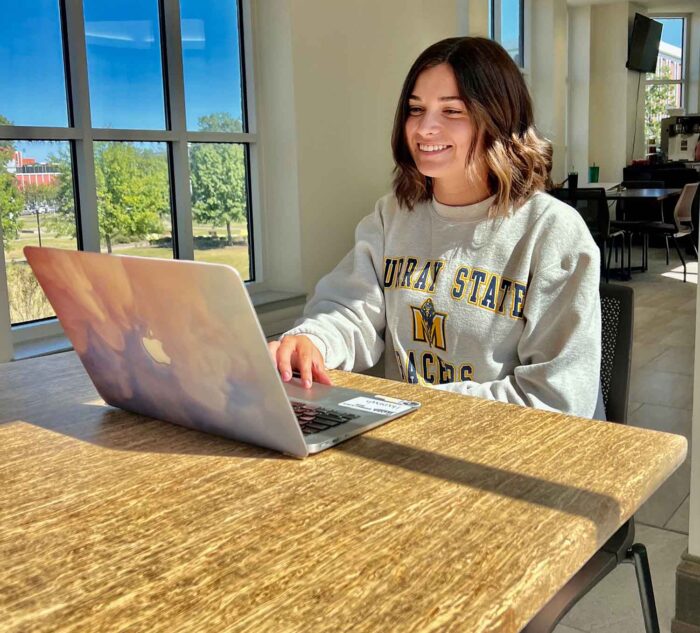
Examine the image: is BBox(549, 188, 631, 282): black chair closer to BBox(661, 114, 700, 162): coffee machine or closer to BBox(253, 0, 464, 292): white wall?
BBox(253, 0, 464, 292): white wall

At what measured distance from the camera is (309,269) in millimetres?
3551

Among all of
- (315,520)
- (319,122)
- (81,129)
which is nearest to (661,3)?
(319,122)

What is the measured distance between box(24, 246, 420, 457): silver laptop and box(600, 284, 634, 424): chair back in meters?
0.50

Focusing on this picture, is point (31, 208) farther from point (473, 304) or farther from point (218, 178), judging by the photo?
point (473, 304)

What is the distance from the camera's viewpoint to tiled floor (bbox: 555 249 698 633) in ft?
6.25

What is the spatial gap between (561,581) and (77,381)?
33.0 inches

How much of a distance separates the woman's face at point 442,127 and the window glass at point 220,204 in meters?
1.92

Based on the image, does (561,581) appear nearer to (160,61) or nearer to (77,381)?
(77,381)

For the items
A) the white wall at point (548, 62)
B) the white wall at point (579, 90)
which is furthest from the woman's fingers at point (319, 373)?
the white wall at point (579, 90)

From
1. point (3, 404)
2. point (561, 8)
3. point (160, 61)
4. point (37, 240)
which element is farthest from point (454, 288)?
point (561, 8)

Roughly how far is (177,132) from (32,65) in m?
0.63

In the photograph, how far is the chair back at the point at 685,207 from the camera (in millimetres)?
7938

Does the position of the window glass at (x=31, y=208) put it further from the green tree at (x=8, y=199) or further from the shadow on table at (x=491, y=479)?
the shadow on table at (x=491, y=479)

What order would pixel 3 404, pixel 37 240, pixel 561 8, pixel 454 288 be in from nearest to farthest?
pixel 3 404, pixel 454 288, pixel 37 240, pixel 561 8
